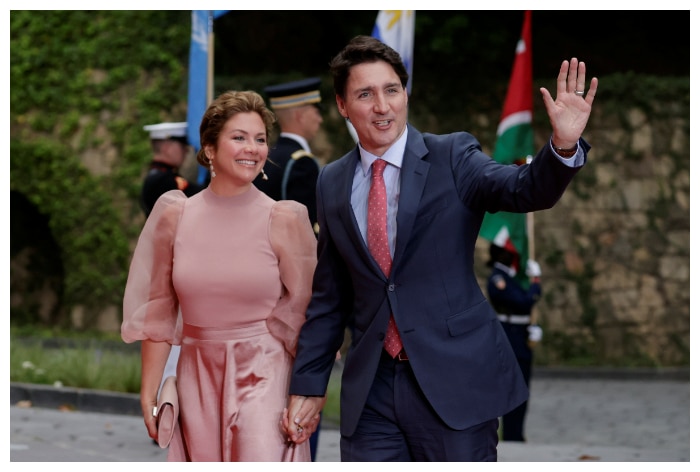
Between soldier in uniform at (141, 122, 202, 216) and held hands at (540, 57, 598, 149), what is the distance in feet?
13.9

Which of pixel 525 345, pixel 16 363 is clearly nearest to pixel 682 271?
pixel 525 345

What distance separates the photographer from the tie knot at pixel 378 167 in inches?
156

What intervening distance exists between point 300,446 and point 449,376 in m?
0.59

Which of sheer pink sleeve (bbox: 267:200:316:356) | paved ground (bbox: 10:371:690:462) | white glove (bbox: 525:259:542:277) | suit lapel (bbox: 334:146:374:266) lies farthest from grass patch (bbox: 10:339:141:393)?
suit lapel (bbox: 334:146:374:266)

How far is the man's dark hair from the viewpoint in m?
3.96

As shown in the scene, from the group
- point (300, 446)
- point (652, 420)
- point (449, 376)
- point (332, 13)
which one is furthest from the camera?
point (332, 13)

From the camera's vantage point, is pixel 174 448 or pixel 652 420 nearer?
pixel 174 448

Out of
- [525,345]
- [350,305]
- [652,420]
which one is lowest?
[652,420]

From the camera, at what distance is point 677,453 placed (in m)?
8.87

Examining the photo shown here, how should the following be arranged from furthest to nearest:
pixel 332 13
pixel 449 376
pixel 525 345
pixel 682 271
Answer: pixel 332 13
pixel 682 271
pixel 525 345
pixel 449 376

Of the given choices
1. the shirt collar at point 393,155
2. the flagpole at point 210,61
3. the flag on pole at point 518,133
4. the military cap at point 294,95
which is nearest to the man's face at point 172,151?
the flagpole at point 210,61

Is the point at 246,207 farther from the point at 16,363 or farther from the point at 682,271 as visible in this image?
the point at 682,271

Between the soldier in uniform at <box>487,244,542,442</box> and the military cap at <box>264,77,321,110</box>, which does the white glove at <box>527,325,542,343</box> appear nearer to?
the soldier in uniform at <box>487,244,542,442</box>

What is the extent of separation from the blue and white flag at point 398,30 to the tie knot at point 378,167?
17.0 feet
